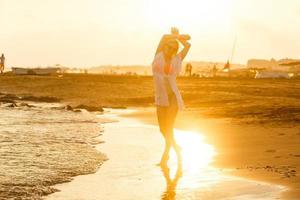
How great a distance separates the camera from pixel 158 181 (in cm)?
811

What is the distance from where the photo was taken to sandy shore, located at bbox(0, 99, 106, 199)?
7904 millimetres

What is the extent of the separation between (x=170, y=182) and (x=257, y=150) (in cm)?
334

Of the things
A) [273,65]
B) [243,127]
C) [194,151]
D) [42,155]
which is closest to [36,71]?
[243,127]

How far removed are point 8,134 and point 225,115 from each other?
8173 mm

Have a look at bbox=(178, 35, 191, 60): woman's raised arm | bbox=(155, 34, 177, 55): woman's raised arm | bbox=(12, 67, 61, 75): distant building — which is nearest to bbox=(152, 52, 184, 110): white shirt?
bbox=(155, 34, 177, 55): woman's raised arm

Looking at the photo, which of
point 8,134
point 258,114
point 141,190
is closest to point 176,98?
point 141,190

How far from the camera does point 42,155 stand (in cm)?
1076

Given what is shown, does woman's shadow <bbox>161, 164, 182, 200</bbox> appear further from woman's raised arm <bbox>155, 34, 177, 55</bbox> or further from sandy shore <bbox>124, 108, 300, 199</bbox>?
woman's raised arm <bbox>155, 34, 177, 55</bbox>

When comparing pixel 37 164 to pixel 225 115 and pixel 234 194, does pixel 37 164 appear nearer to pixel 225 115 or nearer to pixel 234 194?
pixel 234 194

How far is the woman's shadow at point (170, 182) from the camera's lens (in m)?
7.05

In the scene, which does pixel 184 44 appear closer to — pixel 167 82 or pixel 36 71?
pixel 167 82

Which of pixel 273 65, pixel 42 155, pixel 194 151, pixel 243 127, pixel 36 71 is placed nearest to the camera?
pixel 42 155

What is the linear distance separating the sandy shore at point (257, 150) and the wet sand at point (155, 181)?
24 cm

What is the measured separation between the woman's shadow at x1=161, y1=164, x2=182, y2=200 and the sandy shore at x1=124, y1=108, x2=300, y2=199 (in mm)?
765
